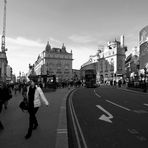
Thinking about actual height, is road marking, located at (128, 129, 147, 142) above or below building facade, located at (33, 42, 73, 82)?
below

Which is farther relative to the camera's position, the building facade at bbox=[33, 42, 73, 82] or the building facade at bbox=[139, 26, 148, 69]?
the building facade at bbox=[33, 42, 73, 82]

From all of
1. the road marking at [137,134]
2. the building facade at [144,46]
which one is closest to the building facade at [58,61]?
the building facade at [144,46]

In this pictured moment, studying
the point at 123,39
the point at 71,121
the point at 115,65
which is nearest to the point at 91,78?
the point at 71,121

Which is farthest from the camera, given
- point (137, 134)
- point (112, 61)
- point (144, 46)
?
point (112, 61)

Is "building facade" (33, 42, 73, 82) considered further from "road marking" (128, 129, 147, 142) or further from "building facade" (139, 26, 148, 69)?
"road marking" (128, 129, 147, 142)

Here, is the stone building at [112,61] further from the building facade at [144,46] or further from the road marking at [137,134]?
the road marking at [137,134]

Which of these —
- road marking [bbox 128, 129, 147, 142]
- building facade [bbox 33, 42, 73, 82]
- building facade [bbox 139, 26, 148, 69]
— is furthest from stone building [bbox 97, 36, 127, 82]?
road marking [bbox 128, 129, 147, 142]

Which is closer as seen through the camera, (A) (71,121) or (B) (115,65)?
(A) (71,121)

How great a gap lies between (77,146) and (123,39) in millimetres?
128743

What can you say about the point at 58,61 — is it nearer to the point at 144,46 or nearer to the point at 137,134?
the point at 144,46

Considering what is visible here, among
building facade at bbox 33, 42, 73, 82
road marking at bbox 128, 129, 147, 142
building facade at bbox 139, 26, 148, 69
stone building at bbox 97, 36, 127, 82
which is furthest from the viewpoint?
building facade at bbox 33, 42, 73, 82

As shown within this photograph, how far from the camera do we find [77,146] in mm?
5773

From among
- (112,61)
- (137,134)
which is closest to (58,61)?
(112,61)

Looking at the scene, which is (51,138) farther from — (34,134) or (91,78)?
(91,78)
